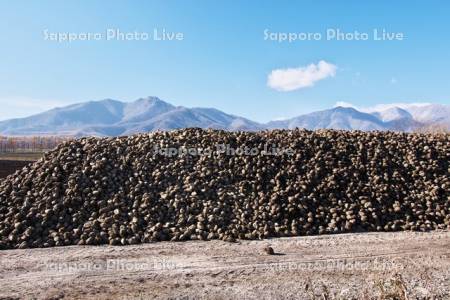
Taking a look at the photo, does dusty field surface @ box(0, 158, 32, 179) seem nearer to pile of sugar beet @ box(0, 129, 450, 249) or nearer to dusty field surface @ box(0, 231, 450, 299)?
pile of sugar beet @ box(0, 129, 450, 249)

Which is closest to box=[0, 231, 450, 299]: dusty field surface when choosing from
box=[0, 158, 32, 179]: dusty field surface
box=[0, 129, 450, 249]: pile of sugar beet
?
box=[0, 129, 450, 249]: pile of sugar beet

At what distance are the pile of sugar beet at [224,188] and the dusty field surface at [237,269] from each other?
820 mm

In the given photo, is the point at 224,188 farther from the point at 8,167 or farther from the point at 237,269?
the point at 8,167

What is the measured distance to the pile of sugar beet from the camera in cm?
1353

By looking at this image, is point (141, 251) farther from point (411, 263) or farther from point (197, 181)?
point (411, 263)

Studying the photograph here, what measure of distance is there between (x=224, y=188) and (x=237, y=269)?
5.11m

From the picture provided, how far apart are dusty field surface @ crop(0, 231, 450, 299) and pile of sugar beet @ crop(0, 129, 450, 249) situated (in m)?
0.82

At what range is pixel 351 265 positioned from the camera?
10.8 meters

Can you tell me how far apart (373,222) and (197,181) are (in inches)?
267

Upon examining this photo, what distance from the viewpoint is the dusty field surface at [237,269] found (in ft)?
30.4

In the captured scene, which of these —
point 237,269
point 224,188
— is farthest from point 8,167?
point 237,269

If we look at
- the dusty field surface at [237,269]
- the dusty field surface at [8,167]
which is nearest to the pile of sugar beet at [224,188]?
the dusty field surface at [237,269]

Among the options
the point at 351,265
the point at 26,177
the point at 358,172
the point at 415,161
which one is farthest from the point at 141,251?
the point at 415,161

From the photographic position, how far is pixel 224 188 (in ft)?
50.3
